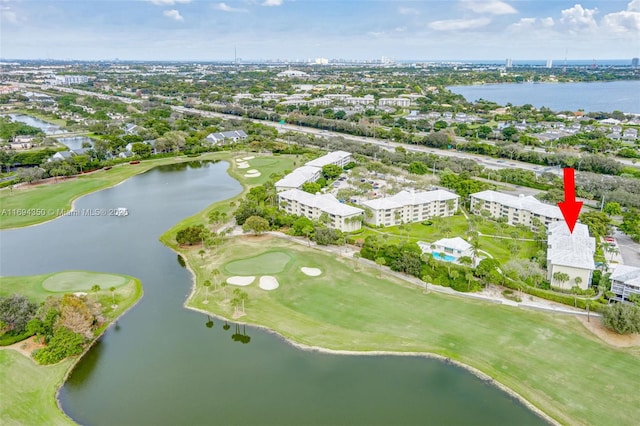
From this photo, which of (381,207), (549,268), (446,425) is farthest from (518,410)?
(381,207)

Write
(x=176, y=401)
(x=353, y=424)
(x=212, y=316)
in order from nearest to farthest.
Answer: (x=353, y=424) → (x=176, y=401) → (x=212, y=316)

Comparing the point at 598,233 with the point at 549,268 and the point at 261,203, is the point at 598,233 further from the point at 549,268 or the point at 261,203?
the point at 261,203

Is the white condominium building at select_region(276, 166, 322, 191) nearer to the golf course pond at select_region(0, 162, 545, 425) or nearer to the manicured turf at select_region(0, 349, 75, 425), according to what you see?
the golf course pond at select_region(0, 162, 545, 425)

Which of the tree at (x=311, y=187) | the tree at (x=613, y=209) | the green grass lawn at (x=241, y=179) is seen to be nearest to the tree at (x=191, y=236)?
the green grass lawn at (x=241, y=179)

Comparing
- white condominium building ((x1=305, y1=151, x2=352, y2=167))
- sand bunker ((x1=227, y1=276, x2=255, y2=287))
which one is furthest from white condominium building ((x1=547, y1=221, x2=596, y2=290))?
white condominium building ((x1=305, y1=151, x2=352, y2=167))

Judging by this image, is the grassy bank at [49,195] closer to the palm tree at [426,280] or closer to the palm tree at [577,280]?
the palm tree at [426,280]

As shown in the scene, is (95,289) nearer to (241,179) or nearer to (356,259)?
(356,259)
